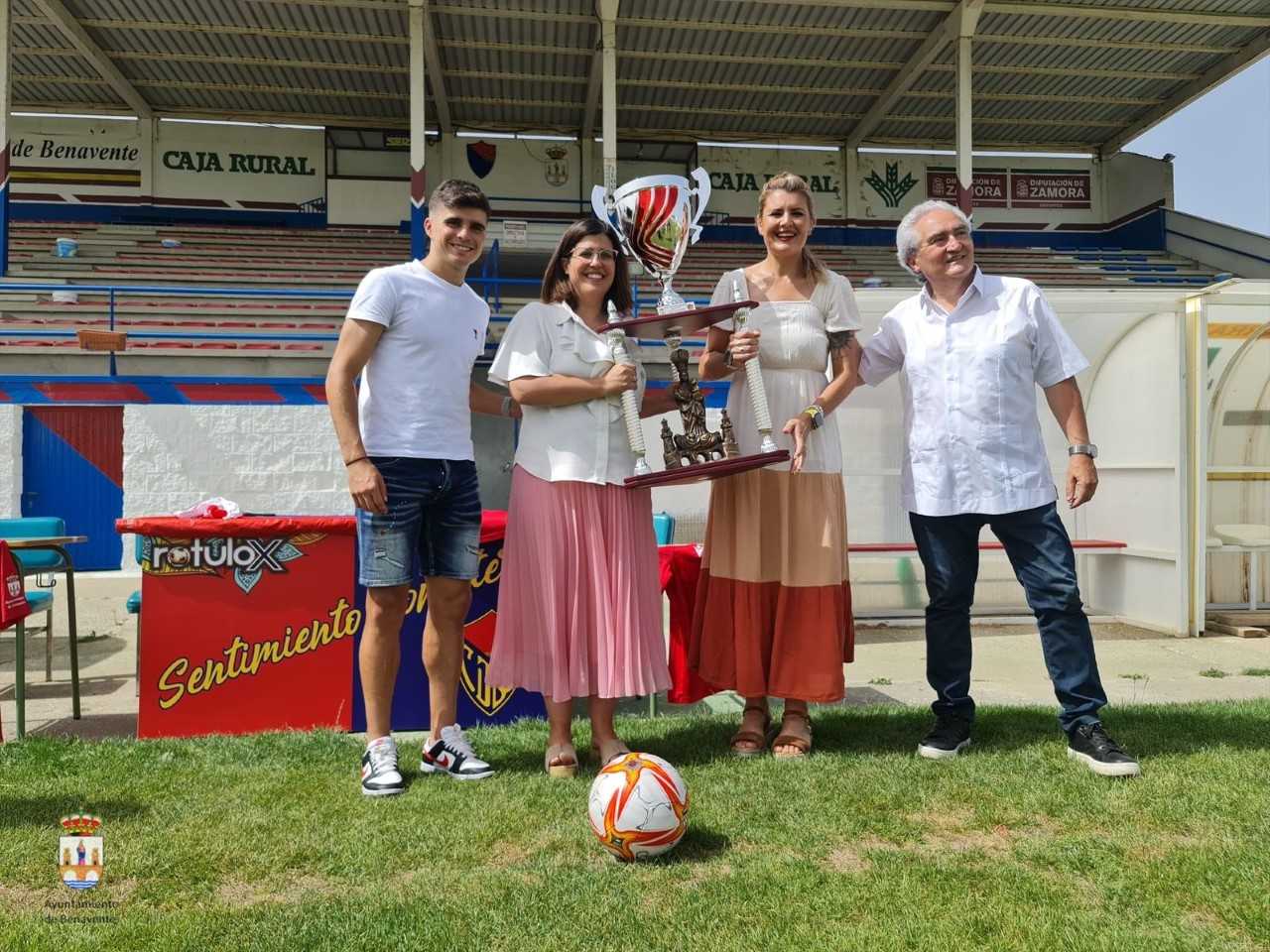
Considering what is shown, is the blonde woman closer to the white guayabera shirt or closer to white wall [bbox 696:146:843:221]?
the white guayabera shirt

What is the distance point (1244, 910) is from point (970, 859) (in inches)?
21.3

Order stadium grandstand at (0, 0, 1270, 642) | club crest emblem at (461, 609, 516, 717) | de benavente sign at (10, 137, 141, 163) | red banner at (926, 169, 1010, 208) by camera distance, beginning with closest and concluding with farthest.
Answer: club crest emblem at (461, 609, 516, 717) < stadium grandstand at (0, 0, 1270, 642) < de benavente sign at (10, 137, 141, 163) < red banner at (926, 169, 1010, 208)

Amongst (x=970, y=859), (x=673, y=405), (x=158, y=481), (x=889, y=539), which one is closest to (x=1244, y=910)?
(x=970, y=859)

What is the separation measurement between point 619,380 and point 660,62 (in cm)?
1373

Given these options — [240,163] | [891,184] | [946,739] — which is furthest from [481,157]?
[946,739]

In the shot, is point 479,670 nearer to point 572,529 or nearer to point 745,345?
point 572,529

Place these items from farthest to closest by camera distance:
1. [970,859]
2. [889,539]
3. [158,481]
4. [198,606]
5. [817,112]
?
[817,112], [158,481], [889,539], [198,606], [970,859]

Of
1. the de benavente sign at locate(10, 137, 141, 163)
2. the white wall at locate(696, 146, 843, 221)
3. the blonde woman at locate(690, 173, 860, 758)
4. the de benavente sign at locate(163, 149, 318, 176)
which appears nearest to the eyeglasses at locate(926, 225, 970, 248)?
the blonde woman at locate(690, 173, 860, 758)

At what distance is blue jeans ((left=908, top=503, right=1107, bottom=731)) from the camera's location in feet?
9.37

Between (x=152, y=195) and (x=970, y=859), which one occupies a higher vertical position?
(x=152, y=195)

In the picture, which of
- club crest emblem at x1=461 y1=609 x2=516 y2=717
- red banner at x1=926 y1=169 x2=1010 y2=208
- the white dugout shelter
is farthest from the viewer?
red banner at x1=926 y1=169 x2=1010 y2=208

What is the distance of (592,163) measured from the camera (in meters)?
17.6

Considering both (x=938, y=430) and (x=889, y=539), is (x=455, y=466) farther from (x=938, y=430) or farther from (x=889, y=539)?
(x=889, y=539)

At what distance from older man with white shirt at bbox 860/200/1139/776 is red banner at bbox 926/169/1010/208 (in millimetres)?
17765
